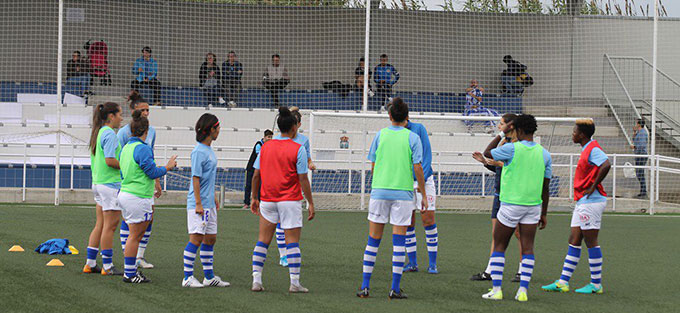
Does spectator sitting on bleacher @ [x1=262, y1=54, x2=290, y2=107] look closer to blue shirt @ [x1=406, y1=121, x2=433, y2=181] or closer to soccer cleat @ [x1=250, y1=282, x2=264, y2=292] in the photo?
blue shirt @ [x1=406, y1=121, x2=433, y2=181]

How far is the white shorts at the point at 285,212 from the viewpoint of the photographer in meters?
7.48

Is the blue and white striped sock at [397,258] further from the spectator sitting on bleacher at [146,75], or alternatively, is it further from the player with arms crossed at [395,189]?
the spectator sitting on bleacher at [146,75]

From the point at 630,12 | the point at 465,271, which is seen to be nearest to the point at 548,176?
the point at 465,271

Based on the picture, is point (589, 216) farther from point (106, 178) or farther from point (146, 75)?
point (146, 75)

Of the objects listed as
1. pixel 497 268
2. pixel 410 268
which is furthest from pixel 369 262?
pixel 410 268

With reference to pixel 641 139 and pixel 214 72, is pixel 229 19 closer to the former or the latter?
pixel 214 72

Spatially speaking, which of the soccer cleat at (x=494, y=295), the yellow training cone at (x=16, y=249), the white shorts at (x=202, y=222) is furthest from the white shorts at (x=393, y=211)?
the yellow training cone at (x=16, y=249)

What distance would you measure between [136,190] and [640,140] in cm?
1696

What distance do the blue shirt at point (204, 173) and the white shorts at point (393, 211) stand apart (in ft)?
4.95

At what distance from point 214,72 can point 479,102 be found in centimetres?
754

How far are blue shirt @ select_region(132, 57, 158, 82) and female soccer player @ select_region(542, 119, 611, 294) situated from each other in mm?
17215

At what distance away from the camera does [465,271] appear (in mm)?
9344

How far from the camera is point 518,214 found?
7465 mm

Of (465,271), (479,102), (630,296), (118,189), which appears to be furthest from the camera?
(479,102)
